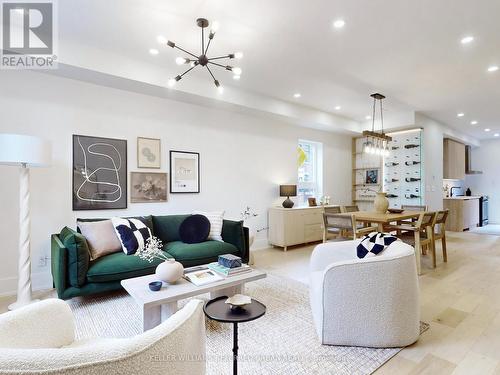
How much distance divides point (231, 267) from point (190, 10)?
2440mm

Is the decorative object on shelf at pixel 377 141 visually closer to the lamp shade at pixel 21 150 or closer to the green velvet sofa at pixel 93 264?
the green velvet sofa at pixel 93 264

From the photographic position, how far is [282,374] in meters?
1.76

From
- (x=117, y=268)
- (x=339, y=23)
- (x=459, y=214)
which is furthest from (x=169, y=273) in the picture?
(x=459, y=214)

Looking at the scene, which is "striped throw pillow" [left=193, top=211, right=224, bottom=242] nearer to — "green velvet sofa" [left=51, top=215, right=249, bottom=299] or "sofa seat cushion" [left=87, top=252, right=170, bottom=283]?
"green velvet sofa" [left=51, top=215, right=249, bottom=299]

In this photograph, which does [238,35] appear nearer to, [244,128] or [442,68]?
[244,128]

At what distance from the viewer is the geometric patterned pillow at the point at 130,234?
3.12 m

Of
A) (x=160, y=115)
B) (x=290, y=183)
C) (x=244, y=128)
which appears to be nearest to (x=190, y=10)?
(x=160, y=115)

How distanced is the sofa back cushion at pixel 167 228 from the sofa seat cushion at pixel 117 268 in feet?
2.39

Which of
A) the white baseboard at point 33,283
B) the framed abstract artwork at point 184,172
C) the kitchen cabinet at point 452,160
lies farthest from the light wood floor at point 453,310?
the kitchen cabinet at point 452,160

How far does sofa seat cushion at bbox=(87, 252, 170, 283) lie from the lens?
9.02ft

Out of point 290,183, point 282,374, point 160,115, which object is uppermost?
point 160,115

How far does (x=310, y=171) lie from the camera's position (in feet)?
21.6

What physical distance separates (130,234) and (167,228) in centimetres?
70

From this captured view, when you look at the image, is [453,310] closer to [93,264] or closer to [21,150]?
[93,264]
